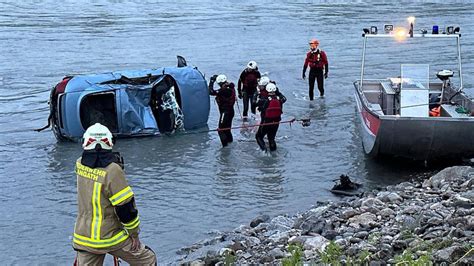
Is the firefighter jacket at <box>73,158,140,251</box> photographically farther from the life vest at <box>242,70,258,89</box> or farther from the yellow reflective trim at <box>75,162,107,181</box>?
the life vest at <box>242,70,258,89</box>

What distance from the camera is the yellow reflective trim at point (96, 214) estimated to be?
609cm

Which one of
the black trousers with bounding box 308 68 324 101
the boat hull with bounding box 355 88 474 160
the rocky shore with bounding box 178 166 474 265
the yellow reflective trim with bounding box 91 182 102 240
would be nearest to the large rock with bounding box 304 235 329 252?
the rocky shore with bounding box 178 166 474 265

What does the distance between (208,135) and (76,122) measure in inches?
112

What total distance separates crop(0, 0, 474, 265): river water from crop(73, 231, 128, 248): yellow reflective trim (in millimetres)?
2828

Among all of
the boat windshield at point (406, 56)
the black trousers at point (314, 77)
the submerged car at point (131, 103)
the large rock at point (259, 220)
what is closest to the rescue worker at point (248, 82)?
the submerged car at point (131, 103)

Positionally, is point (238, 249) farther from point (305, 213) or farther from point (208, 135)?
point (208, 135)

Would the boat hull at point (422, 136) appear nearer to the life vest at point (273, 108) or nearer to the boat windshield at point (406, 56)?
the life vest at point (273, 108)

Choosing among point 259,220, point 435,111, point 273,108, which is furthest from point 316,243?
point 435,111

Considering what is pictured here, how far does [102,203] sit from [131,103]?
9.17m

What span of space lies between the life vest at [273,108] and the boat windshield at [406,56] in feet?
32.5

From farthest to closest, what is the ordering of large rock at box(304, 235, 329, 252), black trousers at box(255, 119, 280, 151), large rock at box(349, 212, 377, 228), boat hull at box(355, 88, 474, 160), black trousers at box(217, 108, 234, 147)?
black trousers at box(217, 108, 234, 147)
black trousers at box(255, 119, 280, 151)
boat hull at box(355, 88, 474, 160)
large rock at box(349, 212, 377, 228)
large rock at box(304, 235, 329, 252)

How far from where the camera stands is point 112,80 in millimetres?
15469

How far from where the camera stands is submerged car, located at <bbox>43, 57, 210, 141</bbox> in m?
14.9

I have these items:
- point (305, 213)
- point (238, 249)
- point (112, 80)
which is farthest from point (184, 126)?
point (238, 249)
